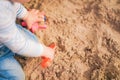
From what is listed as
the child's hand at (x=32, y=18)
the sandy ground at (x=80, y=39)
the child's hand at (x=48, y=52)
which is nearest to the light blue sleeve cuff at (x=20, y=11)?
the child's hand at (x=32, y=18)

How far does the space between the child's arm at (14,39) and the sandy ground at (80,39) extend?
126 millimetres

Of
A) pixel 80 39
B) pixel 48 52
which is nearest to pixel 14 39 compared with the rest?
pixel 48 52

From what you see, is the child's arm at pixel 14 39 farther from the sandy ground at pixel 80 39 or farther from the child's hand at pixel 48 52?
the sandy ground at pixel 80 39

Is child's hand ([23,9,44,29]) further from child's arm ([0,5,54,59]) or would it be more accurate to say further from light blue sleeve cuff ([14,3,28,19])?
child's arm ([0,5,54,59])

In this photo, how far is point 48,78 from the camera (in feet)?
4.62

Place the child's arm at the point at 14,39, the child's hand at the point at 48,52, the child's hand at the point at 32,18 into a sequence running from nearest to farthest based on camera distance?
the child's arm at the point at 14,39
the child's hand at the point at 48,52
the child's hand at the point at 32,18

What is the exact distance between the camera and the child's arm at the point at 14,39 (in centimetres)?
112

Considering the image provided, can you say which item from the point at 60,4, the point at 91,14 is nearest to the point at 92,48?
the point at 91,14

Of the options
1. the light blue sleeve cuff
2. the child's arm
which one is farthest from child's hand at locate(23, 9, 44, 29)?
the child's arm

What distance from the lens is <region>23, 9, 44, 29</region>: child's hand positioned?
1465 mm

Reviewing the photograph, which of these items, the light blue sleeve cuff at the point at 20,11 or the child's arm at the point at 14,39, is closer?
the child's arm at the point at 14,39

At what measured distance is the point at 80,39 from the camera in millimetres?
1489

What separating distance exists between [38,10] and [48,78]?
1.35 feet

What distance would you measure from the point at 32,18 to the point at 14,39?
12.4 inches
